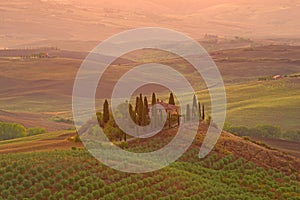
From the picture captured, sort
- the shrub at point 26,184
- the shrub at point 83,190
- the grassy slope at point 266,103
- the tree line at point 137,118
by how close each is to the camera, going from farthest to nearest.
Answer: the grassy slope at point 266,103 → the tree line at point 137,118 → the shrub at point 83,190 → the shrub at point 26,184

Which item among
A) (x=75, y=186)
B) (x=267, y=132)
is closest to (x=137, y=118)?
(x=75, y=186)

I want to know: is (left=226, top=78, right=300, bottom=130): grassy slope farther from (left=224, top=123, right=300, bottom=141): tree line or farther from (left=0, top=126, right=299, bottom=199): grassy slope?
(left=0, top=126, right=299, bottom=199): grassy slope

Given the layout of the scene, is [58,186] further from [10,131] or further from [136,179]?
[10,131]

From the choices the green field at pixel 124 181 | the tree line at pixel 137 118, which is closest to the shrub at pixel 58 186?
the green field at pixel 124 181

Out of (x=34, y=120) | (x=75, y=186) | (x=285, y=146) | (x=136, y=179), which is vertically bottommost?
(x=285, y=146)

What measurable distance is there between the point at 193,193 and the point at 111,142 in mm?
12356

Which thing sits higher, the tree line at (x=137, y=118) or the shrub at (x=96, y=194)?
the tree line at (x=137, y=118)

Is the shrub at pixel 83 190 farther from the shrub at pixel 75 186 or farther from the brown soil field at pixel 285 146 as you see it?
the brown soil field at pixel 285 146

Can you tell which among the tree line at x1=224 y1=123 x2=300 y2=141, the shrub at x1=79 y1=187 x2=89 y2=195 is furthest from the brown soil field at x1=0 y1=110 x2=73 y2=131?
the shrub at x1=79 y1=187 x2=89 y2=195

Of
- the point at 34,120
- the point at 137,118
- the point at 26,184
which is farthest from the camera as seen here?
the point at 34,120

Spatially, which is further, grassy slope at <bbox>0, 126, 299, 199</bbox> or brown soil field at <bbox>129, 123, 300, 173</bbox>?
brown soil field at <bbox>129, 123, 300, 173</bbox>

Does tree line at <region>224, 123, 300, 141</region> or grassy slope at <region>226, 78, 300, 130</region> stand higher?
grassy slope at <region>226, 78, 300, 130</region>

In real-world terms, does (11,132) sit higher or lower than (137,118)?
lower

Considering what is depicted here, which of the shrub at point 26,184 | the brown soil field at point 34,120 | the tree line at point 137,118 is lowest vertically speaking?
the brown soil field at point 34,120
